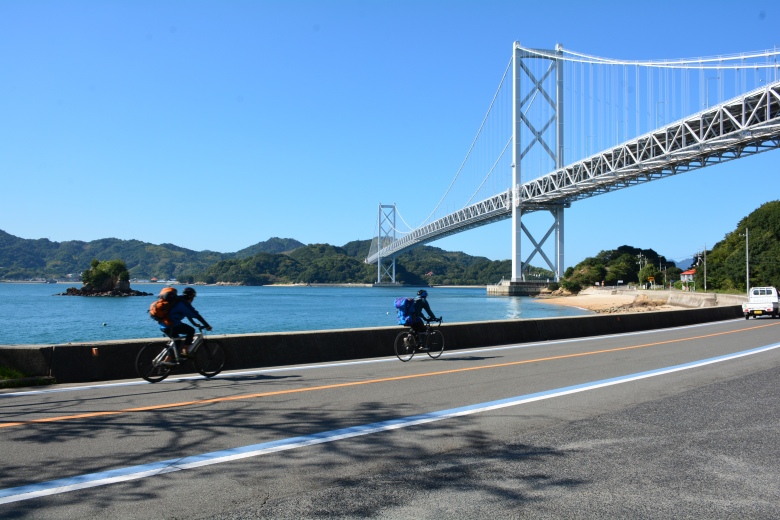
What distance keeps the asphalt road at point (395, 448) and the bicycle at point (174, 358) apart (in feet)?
0.91

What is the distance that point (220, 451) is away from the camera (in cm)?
548

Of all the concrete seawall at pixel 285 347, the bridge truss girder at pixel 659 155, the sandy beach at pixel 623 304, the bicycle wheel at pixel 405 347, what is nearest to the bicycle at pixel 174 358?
the concrete seawall at pixel 285 347

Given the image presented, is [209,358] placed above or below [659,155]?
below

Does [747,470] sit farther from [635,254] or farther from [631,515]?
[635,254]

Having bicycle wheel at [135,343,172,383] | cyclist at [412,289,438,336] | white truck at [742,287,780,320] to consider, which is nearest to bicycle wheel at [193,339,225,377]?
bicycle wheel at [135,343,172,383]

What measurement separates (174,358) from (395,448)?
Answer: 5.32 meters

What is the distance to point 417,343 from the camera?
1303 centimetres

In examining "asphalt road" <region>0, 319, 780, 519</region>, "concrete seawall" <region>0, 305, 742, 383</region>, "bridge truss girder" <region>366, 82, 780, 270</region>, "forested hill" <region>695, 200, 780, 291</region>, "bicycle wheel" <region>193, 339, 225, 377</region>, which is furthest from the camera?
"forested hill" <region>695, 200, 780, 291</region>

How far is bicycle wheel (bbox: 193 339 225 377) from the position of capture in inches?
402

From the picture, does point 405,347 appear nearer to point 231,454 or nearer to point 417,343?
point 417,343

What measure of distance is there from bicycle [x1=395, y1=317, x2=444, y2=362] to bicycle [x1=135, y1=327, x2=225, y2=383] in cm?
375

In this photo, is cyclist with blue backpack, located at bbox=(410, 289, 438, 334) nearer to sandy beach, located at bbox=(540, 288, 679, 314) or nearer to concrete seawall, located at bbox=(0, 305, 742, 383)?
concrete seawall, located at bbox=(0, 305, 742, 383)

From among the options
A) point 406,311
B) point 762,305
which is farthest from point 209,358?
point 762,305

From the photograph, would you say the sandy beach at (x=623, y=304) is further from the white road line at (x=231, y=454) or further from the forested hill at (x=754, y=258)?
the white road line at (x=231, y=454)
